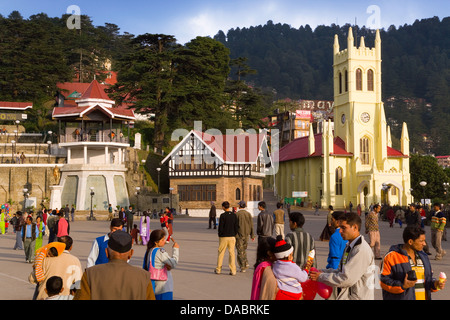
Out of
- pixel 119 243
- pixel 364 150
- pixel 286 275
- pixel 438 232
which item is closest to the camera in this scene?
pixel 119 243

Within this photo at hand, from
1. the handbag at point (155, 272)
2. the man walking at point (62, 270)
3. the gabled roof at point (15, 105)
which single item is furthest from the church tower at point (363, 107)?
the man walking at point (62, 270)

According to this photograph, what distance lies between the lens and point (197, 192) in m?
56.2

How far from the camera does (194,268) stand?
50.5 ft

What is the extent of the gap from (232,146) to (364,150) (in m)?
21.2

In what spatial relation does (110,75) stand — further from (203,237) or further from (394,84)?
(394,84)

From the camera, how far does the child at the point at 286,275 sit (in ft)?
19.9

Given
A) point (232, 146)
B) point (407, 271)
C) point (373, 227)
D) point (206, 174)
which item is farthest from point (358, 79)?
point (407, 271)

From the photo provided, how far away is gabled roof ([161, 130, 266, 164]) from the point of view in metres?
55.8

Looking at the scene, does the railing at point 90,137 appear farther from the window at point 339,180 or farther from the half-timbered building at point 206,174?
the window at point 339,180

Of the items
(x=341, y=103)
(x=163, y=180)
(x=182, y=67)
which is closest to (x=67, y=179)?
(x=163, y=180)

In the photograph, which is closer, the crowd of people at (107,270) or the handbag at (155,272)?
the crowd of people at (107,270)

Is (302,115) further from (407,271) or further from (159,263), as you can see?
(407,271)

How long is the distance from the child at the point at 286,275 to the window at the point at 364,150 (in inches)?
2639

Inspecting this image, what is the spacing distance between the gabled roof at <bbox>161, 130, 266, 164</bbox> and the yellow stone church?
1312 cm
